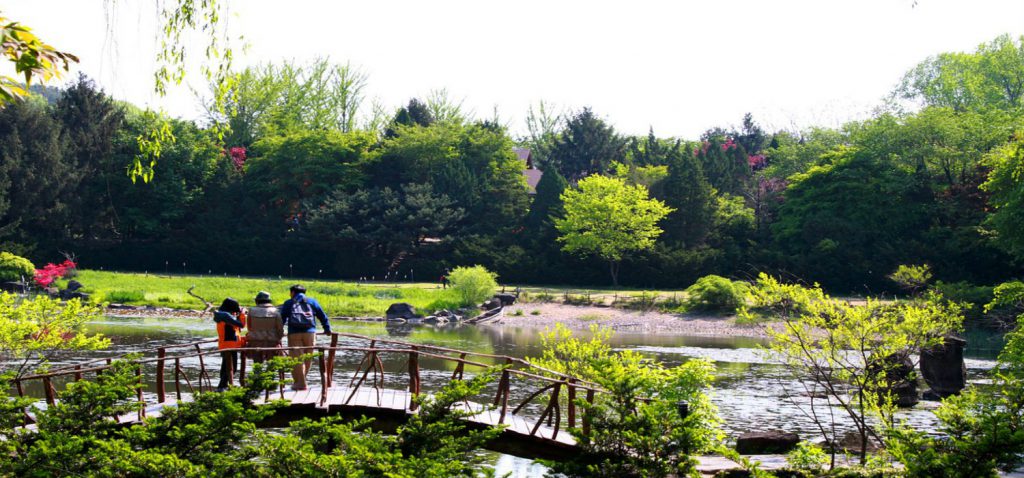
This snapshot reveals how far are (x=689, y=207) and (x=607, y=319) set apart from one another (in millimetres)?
16437

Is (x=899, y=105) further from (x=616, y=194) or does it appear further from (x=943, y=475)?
(x=943, y=475)

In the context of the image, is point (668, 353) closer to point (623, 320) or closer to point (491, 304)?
point (623, 320)

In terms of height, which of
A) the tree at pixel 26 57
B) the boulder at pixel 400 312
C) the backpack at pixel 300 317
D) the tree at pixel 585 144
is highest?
the tree at pixel 585 144

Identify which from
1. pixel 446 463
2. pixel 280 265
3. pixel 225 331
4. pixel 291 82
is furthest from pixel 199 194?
pixel 446 463

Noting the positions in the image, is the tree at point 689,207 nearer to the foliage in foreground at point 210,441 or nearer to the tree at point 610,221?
the tree at point 610,221

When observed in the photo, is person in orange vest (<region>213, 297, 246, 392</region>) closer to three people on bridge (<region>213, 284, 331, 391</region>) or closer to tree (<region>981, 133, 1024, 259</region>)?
three people on bridge (<region>213, 284, 331, 391</region>)

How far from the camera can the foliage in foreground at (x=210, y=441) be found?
30.6ft

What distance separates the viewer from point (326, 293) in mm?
48156

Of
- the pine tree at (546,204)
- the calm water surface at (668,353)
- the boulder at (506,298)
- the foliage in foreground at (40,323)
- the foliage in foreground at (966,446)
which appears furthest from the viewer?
the pine tree at (546,204)

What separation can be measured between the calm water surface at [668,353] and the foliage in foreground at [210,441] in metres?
5.85

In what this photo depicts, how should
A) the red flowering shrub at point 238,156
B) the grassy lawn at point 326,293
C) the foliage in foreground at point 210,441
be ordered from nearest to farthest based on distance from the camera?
the foliage in foreground at point 210,441 < the grassy lawn at point 326,293 < the red flowering shrub at point 238,156

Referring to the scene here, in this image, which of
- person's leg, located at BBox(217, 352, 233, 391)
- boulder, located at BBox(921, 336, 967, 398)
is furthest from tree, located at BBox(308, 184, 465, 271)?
person's leg, located at BBox(217, 352, 233, 391)

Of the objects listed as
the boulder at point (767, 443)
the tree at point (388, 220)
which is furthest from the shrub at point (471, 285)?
the boulder at point (767, 443)

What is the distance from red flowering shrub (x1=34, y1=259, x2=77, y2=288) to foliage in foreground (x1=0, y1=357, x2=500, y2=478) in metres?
39.5
